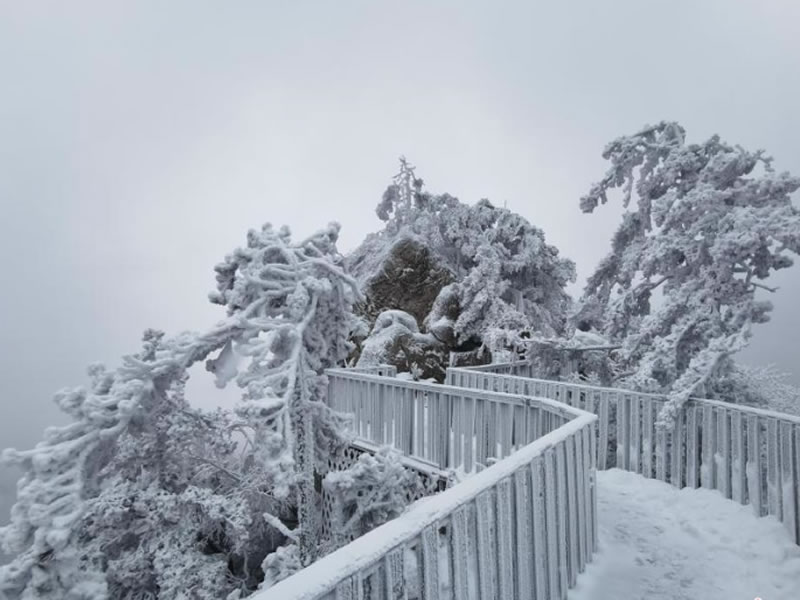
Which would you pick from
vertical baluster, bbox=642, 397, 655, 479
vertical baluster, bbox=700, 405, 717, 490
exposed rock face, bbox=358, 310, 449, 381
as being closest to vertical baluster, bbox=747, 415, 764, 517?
vertical baluster, bbox=700, 405, 717, 490

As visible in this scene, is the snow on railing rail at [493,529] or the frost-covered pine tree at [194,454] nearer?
the snow on railing rail at [493,529]

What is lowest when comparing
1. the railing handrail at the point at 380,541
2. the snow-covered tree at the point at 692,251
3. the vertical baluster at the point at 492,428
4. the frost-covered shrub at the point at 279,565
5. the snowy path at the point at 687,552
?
the frost-covered shrub at the point at 279,565

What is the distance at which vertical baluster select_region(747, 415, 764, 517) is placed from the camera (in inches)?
218

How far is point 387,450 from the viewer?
6.06 meters

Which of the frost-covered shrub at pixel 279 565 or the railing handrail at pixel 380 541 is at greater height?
the railing handrail at pixel 380 541

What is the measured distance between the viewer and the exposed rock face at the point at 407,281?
20.9 m

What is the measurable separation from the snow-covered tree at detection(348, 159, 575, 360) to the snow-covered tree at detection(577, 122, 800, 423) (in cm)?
582

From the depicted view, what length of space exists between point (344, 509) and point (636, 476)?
443 centimetres

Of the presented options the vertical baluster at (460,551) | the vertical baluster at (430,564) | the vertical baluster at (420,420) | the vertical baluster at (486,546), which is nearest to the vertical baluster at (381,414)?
the vertical baluster at (420,420)

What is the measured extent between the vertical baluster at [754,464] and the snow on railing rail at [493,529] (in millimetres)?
2030

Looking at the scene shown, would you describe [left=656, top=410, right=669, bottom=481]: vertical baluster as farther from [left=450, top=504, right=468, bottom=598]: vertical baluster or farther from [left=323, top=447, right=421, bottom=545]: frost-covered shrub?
[left=450, top=504, right=468, bottom=598]: vertical baluster

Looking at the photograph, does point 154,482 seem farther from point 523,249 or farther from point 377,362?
point 523,249

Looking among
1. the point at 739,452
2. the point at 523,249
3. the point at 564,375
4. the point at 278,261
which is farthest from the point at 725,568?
the point at 523,249

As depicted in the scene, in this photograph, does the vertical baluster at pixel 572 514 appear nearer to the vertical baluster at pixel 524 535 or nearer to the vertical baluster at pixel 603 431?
the vertical baluster at pixel 524 535
